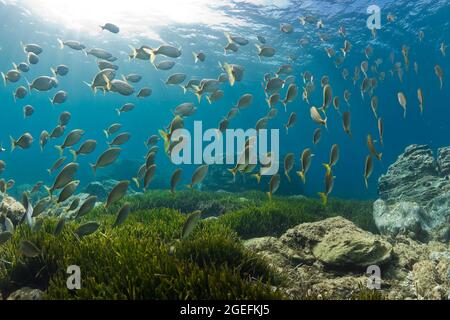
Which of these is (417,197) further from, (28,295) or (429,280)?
(28,295)

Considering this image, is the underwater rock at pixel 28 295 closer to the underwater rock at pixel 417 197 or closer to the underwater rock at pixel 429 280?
the underwater rock at pixel 429 280

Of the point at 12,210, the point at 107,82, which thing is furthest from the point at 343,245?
the point at 12,210

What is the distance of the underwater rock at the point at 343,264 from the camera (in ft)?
18.9

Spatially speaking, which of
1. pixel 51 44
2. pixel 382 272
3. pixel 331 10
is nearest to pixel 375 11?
pixel 331 10

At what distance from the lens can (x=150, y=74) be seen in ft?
187

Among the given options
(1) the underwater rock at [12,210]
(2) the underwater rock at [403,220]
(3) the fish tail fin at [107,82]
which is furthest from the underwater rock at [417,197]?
(1) the underwater rock at [12,210]

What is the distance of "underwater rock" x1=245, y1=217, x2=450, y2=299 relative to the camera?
5770 mm

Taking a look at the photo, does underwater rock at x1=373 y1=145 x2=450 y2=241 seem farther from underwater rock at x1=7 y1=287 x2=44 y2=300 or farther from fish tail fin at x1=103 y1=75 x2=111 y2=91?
underwater rock at x1=7 y1=287 x2=44 y2=300

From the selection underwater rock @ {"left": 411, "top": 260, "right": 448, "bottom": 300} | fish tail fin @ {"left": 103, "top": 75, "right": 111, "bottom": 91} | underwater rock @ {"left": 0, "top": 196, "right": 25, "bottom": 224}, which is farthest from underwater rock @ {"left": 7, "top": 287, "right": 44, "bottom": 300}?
underwater rock @ {"left": 411, "top": 260, "right": 448, "bottom": 300}

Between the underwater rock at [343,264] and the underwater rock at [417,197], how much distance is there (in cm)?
189

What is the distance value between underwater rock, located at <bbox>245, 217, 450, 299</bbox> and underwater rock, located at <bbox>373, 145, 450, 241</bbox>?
189 cm

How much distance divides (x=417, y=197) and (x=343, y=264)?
7554 mm

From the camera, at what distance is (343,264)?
6613 millimetres
